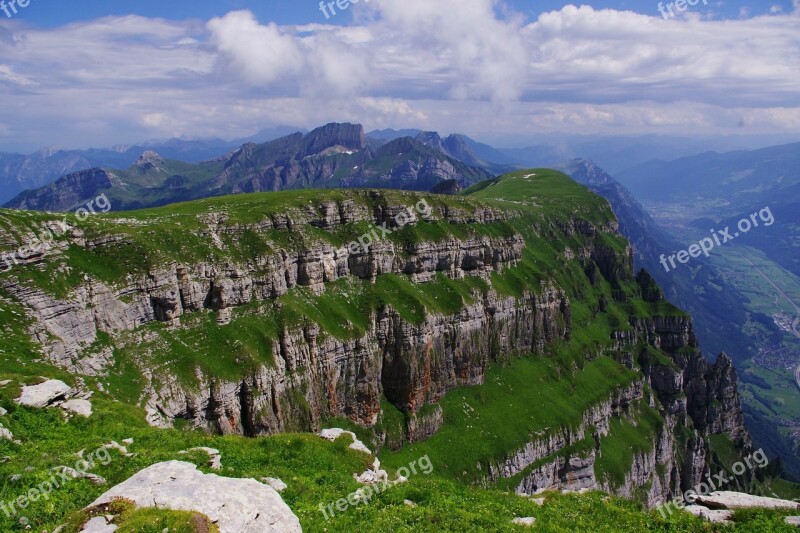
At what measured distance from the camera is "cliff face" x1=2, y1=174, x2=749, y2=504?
6562 cm

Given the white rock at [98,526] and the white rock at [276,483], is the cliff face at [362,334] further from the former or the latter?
the white rock at [98,526]

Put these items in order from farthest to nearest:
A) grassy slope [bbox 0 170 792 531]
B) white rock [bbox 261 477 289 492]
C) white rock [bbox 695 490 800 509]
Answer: white rock [bbox 695 490 800 509] → white rock [bbox 261 477 289 492] → grassy slope [bbox 0 170 792 531]

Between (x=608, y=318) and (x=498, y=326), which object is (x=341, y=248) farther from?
(x=608, y=318)

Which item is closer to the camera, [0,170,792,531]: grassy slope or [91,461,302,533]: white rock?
[91,461,302,533]: white rock

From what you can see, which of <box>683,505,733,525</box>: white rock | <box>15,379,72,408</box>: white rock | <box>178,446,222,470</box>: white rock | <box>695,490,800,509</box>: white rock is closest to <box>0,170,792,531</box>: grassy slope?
<box>178,446,222,470</box>: white rock

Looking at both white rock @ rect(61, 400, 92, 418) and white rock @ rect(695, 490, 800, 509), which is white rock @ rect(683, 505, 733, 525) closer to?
white rock @ rect(695, 490, 800, 509)

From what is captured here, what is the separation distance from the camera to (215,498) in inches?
794

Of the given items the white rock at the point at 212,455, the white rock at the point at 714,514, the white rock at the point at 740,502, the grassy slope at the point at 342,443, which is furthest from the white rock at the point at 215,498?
the white rock at the point at 740,502

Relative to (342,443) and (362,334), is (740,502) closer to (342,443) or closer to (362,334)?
(342,443)

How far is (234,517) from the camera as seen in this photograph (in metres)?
19.4

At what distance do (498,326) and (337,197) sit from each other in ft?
166

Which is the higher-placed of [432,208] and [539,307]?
[432,208]

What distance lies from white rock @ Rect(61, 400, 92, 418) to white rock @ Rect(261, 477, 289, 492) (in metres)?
15.5

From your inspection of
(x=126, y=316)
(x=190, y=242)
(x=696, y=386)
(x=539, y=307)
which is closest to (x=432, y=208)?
(x=539, y=307)
